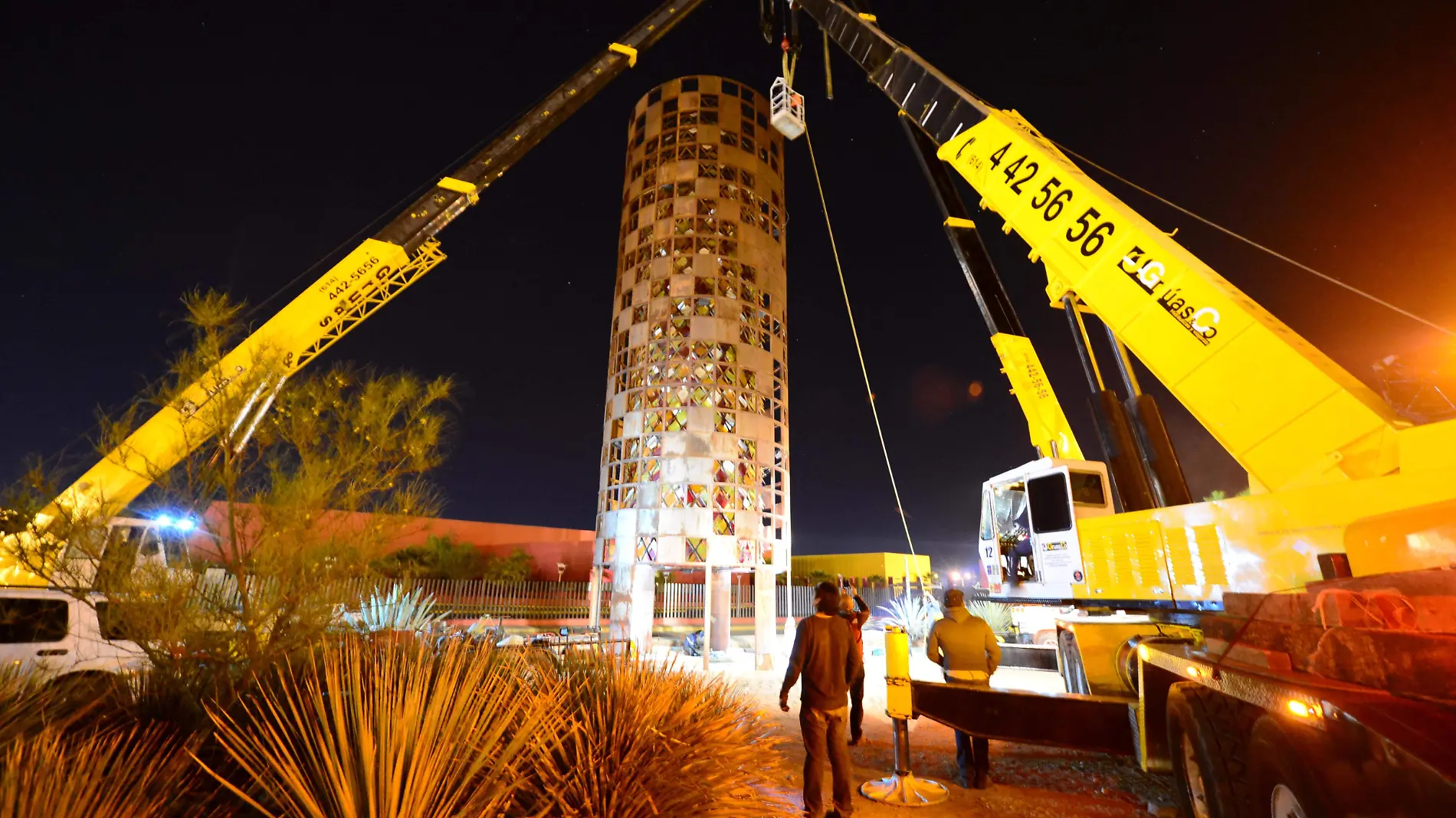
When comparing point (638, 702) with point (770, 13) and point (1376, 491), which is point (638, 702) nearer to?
point (1376, 491)

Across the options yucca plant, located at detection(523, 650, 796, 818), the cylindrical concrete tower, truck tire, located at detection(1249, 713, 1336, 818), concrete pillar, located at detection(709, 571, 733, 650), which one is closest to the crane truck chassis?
truck tire, located at detection(1249, 713, 1336, 818)

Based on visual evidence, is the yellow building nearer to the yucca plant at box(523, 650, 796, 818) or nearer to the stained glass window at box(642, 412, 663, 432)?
the stained glass window at box(642, 412, 663, 432)

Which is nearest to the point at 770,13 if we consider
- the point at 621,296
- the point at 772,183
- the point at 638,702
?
the point at 772,183

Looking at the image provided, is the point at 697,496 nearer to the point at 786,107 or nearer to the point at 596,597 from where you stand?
the point at 596,597

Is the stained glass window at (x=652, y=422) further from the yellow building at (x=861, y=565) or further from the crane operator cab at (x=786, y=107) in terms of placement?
the yellow building at (x=861, y=565)

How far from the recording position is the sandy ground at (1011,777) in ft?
20.7

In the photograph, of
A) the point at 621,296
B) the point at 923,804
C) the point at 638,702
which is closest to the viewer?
the point at 638,702

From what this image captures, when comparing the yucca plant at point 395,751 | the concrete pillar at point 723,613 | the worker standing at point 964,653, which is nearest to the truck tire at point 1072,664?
the worker standing at point 964,653

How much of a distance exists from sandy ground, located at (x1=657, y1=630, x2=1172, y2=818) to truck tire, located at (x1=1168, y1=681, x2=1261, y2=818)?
4.91ft

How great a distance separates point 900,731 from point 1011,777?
1.94 m

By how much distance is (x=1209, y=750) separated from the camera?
14.4 feet

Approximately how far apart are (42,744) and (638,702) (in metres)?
3.15

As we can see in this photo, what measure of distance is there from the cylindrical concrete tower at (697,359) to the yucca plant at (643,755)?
13768 mm

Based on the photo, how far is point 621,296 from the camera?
23.0 m
